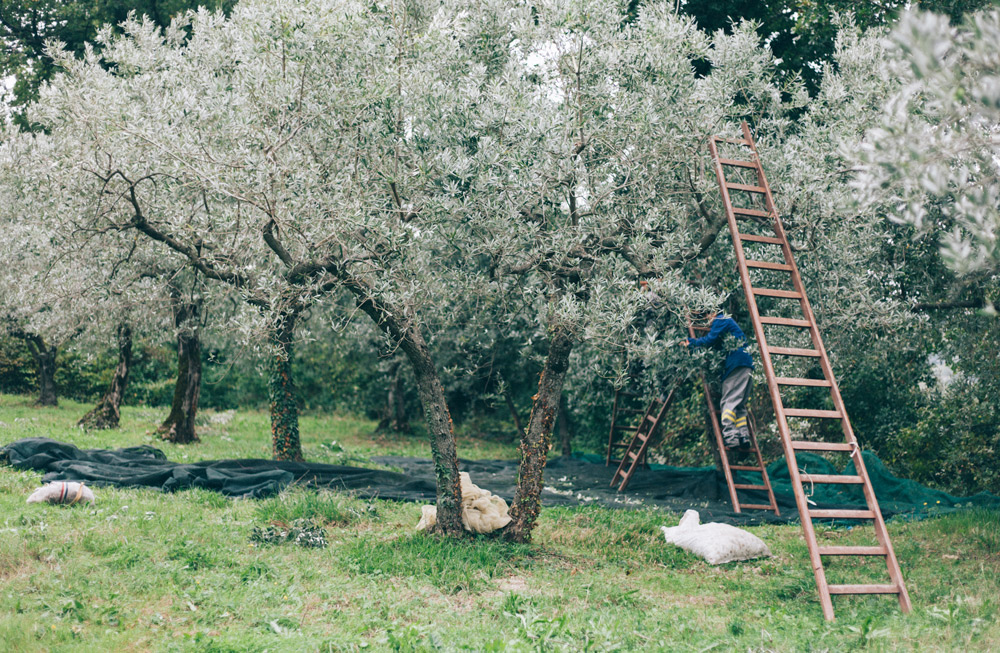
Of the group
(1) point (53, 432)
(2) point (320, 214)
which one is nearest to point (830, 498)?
(2) point (320, 214)

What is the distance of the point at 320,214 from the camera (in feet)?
23.3

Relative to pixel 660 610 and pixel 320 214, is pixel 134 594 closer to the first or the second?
pixel 320 214

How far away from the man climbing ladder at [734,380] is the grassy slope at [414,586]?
4.67 feet

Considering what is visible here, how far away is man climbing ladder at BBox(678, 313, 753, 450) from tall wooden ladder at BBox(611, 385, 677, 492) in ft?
8.18

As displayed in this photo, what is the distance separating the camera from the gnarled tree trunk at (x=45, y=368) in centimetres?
2045

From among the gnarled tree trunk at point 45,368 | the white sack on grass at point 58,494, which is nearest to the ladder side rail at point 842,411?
the white sack on grass at point 58,494

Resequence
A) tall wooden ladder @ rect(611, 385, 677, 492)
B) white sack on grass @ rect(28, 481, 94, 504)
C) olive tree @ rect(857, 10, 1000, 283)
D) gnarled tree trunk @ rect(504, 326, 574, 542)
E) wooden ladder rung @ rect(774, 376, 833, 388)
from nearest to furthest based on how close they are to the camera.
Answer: olive tree @ rect(857, 10, 1000, 283), wooden ladder rung @ rect(774, 376, 833, 388), gnarled tree trunk @ rect(504, 326, 574, 542), white sack on grass @ rect(28, 481, 94, 504), tall wooden ladder @ rect(611, 385, 677, 492)

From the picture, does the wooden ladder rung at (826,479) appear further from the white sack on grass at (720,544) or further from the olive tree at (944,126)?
the olive tree at (944,126)

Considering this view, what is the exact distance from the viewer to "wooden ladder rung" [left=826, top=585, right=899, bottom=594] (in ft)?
19.3

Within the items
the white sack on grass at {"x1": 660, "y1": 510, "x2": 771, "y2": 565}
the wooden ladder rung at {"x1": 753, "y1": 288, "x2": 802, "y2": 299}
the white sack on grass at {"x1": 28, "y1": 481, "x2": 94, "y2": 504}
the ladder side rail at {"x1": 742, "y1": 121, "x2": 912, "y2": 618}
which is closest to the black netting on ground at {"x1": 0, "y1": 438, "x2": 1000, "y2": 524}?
the white sack on grass at {"x1": 28, "y1": 481, "x2": 94, "y2": 504}

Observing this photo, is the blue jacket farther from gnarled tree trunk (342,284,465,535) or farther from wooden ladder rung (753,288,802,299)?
gnarled tree trunk (342,284,465,535)

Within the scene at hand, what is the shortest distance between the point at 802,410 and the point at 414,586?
3869 millimetres

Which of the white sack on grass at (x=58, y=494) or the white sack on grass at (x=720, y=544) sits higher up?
the white sack on grass at (x=58, y=494)

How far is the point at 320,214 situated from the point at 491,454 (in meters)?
13.7
